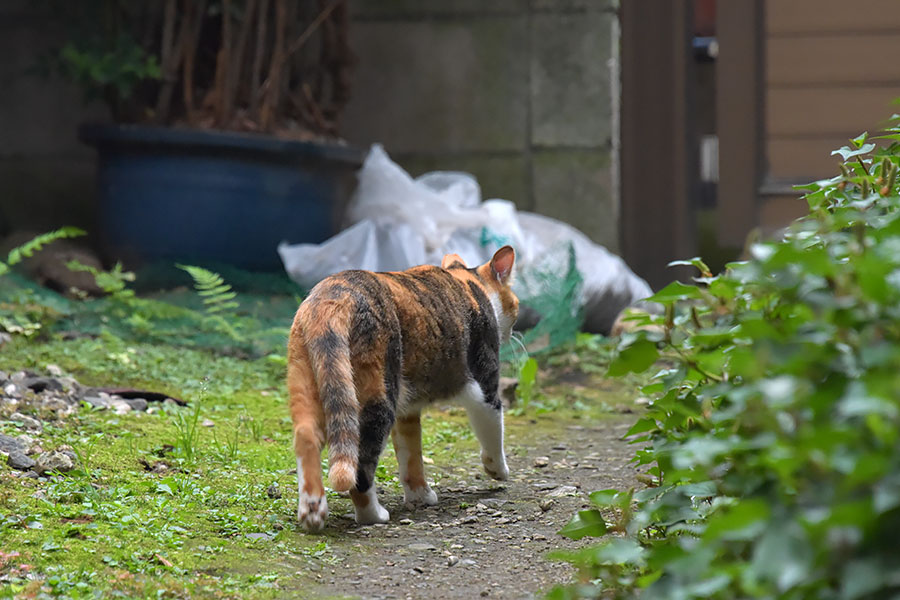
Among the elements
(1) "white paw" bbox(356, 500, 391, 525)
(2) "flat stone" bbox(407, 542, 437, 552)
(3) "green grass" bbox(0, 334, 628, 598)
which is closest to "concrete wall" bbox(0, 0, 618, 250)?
(3) "green grass" bbox(0, 334, 628, 598)

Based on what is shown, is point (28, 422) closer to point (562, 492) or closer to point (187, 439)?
point (187, 439)

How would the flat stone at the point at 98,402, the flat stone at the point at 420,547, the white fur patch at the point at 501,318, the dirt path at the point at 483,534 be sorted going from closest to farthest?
the dirt path at the point at 483,534 < the flat stone at the point at 420,547 < the white fur patch at the point at 501,318 < the flat stone at the point at 98,402

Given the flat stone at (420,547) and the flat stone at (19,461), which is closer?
the flat stone at (420,547)

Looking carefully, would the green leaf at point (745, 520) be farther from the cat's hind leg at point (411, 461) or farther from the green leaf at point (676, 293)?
the cat's hind leg at point (411, 461)

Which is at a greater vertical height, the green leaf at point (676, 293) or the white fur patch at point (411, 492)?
the green leaf at point (676, 293)

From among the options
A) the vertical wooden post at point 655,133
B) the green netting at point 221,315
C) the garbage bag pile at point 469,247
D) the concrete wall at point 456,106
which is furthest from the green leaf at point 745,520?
the vertical wooden post at point 655,133

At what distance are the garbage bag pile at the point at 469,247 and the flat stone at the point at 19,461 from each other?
2.40m

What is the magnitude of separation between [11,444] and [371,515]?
2.97 feet

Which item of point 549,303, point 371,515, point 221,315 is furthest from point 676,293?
point 221,315

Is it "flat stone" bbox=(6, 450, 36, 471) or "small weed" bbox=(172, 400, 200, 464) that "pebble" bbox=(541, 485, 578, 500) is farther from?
"flat stone" bbox=(6, 450, 36, 471)

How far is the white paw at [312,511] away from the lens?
2.24 metres

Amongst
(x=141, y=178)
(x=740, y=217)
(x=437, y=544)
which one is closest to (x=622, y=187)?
(x=740, y=217)

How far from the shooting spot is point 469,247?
500cm

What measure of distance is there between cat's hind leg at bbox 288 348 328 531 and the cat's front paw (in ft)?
2.22
